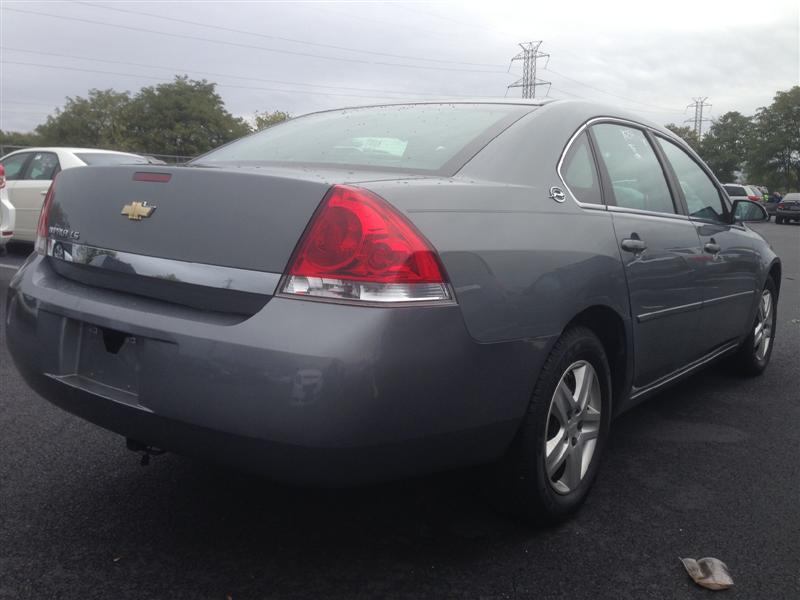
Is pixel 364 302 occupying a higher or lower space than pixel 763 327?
higher

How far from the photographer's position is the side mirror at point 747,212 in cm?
444

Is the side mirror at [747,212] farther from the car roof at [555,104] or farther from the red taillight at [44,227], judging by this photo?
the red taillight at [44,227]

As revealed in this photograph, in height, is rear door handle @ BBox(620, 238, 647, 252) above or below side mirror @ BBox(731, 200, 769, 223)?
below

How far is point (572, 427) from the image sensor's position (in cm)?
275

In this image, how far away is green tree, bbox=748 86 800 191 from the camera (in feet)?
244

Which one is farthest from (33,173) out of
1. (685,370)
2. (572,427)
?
(572,427)

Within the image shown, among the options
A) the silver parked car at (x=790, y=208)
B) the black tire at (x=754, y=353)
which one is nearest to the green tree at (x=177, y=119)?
the silver parked car at (x=790, y=208)

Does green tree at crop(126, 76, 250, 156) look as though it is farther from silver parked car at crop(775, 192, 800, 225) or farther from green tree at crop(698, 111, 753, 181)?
green tree at crop(698, 111, 753, 181)

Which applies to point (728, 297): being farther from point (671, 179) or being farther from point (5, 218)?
point (5, 218)

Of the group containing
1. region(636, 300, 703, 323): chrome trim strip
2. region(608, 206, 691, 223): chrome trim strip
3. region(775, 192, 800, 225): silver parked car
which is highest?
region(775, 192, 800, 225): silver parked car

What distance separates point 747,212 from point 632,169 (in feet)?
4.77

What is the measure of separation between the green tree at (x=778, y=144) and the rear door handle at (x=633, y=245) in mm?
81411

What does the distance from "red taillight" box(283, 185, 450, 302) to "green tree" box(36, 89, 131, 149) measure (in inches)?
2850

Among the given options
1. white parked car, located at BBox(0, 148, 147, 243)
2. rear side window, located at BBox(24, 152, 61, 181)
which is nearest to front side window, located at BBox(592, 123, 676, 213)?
white parked car, located at BBox(0, 148, 147, 243)
